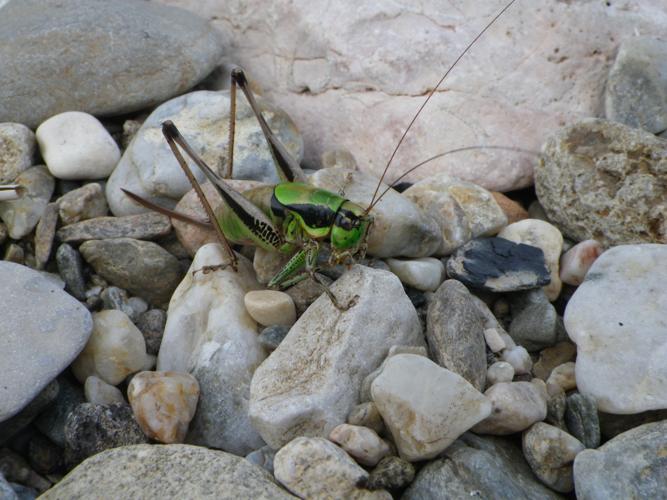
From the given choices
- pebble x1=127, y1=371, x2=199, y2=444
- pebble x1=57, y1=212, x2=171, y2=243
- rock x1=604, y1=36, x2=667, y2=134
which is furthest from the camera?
rock x1=604, y1=36, x2=667, y2=134

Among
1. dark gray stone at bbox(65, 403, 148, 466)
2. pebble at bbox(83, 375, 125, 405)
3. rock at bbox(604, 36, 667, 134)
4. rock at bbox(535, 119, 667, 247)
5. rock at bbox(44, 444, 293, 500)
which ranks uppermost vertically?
rock at bbox(604, 36, 667, 134)

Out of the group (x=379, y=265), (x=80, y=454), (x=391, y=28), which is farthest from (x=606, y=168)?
(x=80, y=454)

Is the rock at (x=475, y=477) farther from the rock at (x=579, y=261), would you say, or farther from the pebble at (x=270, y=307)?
the rock at (x=579, y=261)

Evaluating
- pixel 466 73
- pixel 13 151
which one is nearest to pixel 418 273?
pixel 466 73

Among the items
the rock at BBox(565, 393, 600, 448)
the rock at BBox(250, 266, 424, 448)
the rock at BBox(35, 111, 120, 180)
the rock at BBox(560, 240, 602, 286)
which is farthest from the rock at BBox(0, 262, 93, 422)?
the rock at BBox(560, 240, 602, 286)

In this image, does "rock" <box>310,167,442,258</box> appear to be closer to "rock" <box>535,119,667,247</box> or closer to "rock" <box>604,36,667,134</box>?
"rock" <box>535,119,667,247</box>

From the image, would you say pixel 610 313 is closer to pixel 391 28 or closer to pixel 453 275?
pixel 453 275

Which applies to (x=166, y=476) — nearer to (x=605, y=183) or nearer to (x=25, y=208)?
(x=25, y=208)
